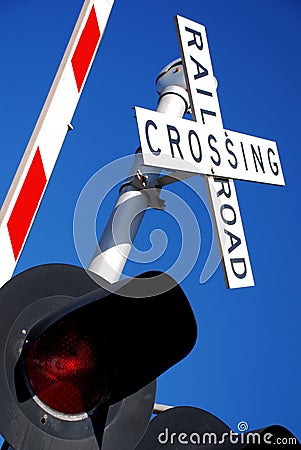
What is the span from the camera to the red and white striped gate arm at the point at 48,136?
2170 millimetres

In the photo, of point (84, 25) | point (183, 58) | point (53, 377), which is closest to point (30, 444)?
point (53, 377)

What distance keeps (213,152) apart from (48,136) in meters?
0.67

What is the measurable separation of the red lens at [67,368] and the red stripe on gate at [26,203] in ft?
1.49

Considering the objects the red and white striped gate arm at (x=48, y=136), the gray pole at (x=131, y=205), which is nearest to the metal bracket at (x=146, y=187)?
the gray pole at (x=131, y=205)

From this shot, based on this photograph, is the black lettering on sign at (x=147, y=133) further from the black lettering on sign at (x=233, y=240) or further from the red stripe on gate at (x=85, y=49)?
the black lettering on sign at (x=233, y=240)

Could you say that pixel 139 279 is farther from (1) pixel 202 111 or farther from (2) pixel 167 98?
(2) pixel 167 98

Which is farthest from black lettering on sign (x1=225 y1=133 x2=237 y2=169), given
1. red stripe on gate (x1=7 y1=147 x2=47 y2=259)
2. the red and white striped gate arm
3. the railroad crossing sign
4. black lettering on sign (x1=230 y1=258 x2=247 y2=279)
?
red stripe on gate (x1=7 y1=147 x2=47 y2=259)

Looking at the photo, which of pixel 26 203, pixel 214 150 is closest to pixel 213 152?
pixel 214 150

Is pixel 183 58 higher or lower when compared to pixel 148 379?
higher

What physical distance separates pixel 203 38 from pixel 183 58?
25cm

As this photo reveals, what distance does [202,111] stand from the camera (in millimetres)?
3059

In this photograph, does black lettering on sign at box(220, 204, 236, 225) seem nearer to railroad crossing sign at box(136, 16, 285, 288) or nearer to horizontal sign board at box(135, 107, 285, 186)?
railroad crossing sign at box(136, 16, 285, 288)

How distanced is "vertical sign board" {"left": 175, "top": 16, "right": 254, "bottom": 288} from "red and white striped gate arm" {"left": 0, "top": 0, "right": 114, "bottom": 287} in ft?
1.68

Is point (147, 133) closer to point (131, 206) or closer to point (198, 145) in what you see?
point (198, 145)
